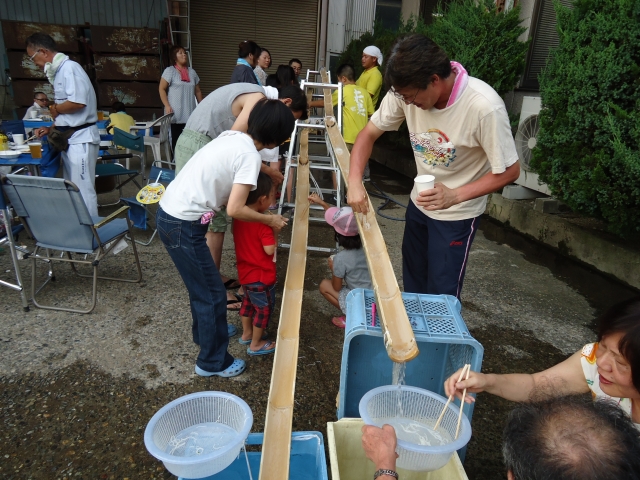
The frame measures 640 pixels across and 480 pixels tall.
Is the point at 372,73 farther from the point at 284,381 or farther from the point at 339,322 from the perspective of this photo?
the point at 284,381

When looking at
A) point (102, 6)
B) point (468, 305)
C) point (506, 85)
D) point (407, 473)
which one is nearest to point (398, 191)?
point (506, 85)

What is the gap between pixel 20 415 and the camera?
2.29 meters

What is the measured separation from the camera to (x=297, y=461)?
1.73 meters

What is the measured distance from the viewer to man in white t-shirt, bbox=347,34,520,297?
1.92 m

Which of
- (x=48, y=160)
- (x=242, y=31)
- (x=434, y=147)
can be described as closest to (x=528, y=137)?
(x=434, y=147)

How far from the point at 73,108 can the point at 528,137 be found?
4918mm

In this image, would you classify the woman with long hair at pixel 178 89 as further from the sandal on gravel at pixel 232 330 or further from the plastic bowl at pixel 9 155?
the sandal on gravel at pixel 232 330

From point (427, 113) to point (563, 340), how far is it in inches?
85.1

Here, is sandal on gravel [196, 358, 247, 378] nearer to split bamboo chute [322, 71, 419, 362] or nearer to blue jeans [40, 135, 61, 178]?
split bamboo chute [322, 71, 419, 362]

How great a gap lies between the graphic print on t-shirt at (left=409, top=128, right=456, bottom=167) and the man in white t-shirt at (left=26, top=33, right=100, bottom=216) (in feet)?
10.8

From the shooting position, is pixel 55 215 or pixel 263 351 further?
pixel 55 215

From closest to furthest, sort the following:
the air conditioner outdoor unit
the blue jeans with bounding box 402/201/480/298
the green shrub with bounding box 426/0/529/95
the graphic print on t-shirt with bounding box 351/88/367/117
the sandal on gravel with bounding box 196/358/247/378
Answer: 1. the blue jeans with bounding box 402/201/480/298
2. the sandal on gravel with bounding box 196/358/247/378
3. the air conditioner outdoor unit
4. the green shrub with bounding box 426/0/529/95
5. the graphic print on t-shirt with bounding box 351/88/367/117

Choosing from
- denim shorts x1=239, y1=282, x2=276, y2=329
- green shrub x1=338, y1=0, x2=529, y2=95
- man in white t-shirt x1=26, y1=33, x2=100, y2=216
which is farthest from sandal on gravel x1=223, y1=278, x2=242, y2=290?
green shrub x1=338, y1=0, x2=529, y2=95

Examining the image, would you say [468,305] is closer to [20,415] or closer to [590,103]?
[590,103]
